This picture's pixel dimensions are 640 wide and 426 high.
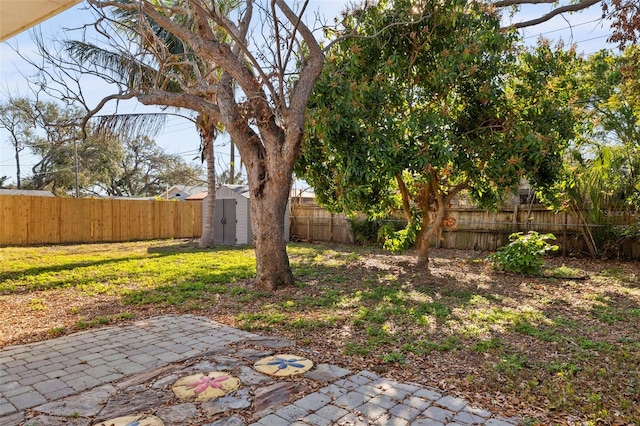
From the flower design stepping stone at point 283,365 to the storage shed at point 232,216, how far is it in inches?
404

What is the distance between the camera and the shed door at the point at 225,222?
13812 mm

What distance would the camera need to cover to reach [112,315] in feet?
16.0

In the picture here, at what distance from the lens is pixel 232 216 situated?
545 inches

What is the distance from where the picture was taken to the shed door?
1381 centimetres

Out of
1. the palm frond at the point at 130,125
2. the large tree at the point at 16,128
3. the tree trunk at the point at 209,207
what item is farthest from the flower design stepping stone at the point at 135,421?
the large tree at the point at 16,128

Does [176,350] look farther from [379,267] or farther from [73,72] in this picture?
[73,72]

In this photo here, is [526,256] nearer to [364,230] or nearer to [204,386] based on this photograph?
[364,230]

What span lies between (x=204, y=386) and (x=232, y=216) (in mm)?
11273

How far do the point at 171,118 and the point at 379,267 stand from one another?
7648 mm

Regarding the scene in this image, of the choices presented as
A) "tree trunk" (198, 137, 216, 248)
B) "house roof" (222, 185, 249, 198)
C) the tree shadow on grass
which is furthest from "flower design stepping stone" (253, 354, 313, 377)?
"house roof" (222, 185, 249, 198)

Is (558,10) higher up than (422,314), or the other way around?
(558,10)

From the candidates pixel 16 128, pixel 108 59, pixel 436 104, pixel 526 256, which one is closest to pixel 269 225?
pixel 436 104

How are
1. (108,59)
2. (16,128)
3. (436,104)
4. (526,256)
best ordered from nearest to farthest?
1. (436,104)
2. (526,256)
3. (108,59)
4. (16,128)

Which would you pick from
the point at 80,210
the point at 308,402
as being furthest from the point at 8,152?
the point at 308,402
